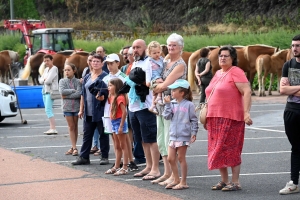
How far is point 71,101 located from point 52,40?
969 inches

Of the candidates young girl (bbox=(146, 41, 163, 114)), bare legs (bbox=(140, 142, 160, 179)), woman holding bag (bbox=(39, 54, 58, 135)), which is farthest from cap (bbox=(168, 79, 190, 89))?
woman holding bag (bbox=(39, 54, 58, 135))

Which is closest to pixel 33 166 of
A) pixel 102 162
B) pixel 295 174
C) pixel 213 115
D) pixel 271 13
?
pixel 102 162

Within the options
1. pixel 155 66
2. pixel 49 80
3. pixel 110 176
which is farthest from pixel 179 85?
pixel 49 80

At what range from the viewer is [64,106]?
42.4 ft

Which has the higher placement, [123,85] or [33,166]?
[123,85]

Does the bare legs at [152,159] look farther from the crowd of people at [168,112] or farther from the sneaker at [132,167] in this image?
the sneaker at [132,167]

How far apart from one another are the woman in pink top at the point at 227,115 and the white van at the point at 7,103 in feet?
34.0

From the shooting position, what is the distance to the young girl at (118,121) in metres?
10.8

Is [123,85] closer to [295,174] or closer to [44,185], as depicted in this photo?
[44,185]

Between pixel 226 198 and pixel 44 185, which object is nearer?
pixel 226 198

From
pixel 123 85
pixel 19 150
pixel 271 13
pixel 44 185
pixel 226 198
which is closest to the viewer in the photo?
pixel 226 198

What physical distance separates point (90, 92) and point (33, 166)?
1506 millimetres

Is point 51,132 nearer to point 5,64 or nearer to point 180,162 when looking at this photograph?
point 180,162

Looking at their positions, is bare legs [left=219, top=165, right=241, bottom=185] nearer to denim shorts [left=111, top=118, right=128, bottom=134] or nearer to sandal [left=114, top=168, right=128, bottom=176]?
sandal [left=114, top=168, right=128, bottom=176]
